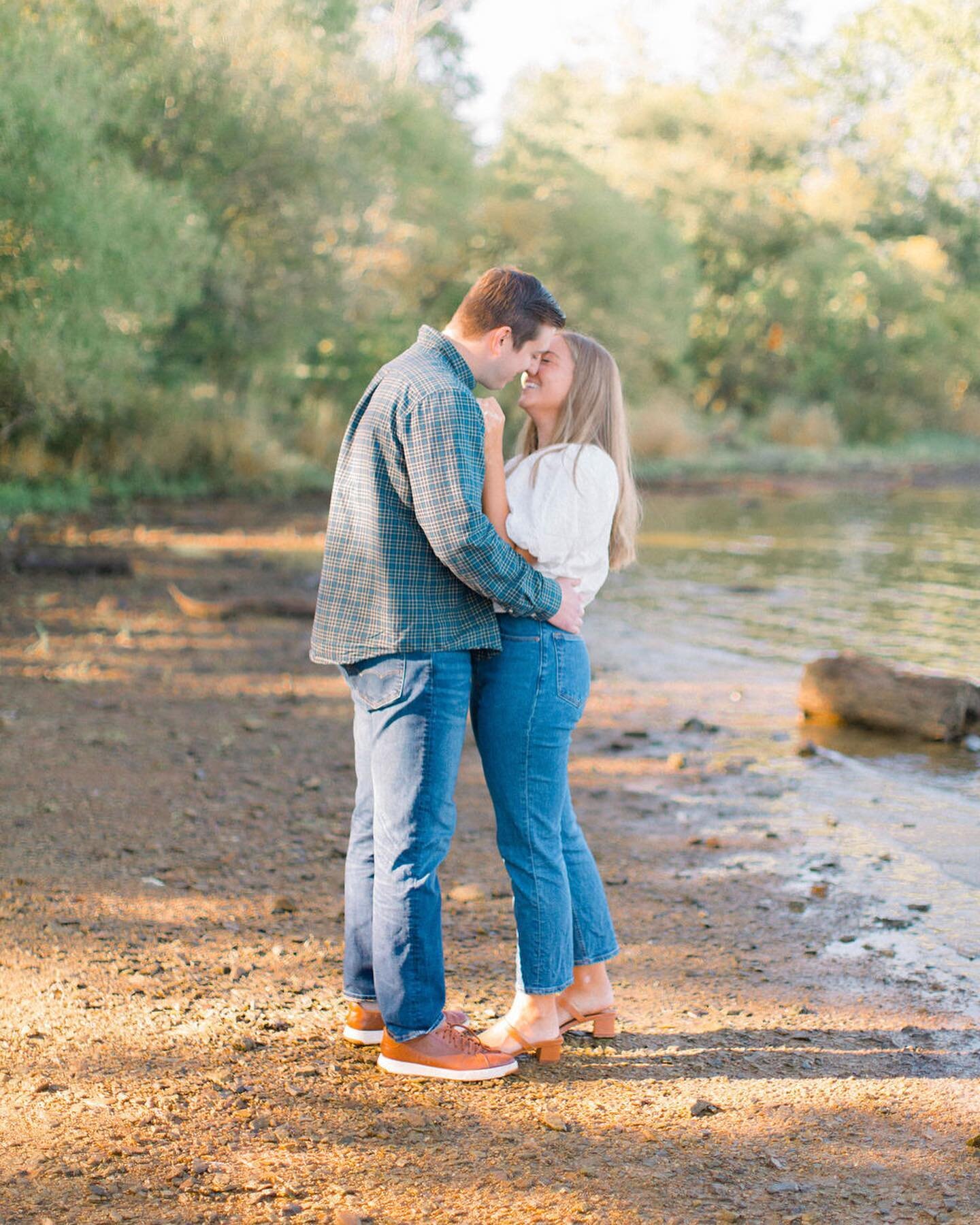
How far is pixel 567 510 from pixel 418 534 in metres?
0.44

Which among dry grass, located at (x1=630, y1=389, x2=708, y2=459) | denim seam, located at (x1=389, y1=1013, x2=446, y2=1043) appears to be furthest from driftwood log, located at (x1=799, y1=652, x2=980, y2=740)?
dry grass, located at (x1=630, y1=389, x2=708, y2=459)

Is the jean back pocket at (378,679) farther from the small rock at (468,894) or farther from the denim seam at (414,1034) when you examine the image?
the small rock at (468,894)

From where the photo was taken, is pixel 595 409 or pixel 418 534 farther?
pixel 595 409

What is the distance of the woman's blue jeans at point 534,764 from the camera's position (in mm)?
3652

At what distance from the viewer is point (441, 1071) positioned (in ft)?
12.1

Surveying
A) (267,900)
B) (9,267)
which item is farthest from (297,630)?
(267,900)

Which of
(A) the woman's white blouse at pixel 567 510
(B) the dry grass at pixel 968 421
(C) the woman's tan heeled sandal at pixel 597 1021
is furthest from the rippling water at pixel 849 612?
(B) the dry grass at pixel 968 421

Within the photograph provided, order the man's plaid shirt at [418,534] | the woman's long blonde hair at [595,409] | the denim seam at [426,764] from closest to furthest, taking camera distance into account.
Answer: the man's plaid shirt at [418,534] < the denim seam at [426,764] < the woman's long blonde hair at [595,409]

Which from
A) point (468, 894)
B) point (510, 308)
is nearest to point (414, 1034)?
point (468, 894)

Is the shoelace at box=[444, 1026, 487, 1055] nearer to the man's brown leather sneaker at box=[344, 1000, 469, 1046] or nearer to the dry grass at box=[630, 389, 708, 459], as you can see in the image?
the man's brown leather sneaker at box=[344, 1000, 469, 1046]

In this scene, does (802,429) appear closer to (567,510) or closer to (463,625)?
(567,510)

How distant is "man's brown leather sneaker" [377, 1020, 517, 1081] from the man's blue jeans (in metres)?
0.04

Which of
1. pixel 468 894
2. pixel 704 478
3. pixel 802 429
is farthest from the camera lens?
pixel 802 429

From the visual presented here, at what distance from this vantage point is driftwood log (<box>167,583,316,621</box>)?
1194 centimetres
